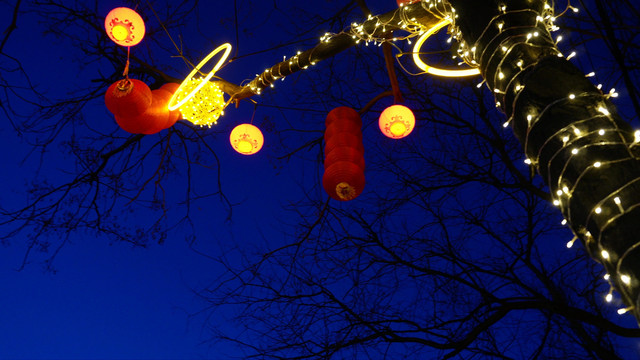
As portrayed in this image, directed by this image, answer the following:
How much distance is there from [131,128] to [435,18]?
8.46 feet

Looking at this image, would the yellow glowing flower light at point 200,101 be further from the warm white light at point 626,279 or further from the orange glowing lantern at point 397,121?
the warm white light at point 626,279

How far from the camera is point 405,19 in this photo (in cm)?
321

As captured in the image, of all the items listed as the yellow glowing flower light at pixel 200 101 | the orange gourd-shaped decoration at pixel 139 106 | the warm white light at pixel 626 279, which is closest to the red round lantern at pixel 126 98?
the orange gourd-shaped decoration at pixel 139 106

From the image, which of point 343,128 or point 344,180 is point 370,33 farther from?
point 344,180

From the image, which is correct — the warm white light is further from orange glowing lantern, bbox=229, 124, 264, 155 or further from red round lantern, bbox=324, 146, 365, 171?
orange glowing lantern, bbox=229, 124, 264, 155

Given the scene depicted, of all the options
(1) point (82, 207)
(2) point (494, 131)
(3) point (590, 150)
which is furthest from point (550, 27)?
(1) point (82, 207)

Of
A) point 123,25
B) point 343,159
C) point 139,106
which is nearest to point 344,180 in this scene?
point 343,159

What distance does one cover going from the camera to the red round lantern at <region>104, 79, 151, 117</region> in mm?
3467

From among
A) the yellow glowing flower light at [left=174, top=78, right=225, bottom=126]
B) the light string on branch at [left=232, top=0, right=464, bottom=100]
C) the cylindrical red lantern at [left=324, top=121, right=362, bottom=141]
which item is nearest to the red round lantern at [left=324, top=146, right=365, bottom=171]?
the cylindrical red lantern at [left=324, top=121, right=362, bottom=141]

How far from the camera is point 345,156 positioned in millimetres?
3654

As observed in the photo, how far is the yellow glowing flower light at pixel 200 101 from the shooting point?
3.91 metres

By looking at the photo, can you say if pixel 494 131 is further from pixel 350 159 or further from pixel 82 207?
pixel 82 207

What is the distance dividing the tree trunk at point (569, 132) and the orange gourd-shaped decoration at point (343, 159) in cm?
175

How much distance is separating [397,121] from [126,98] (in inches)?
91.4
